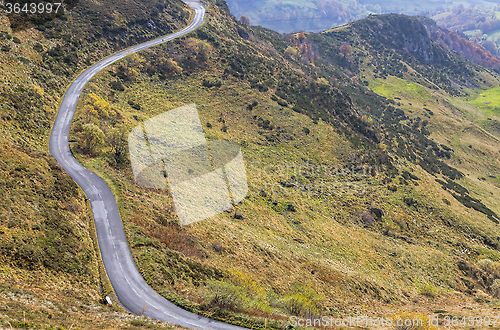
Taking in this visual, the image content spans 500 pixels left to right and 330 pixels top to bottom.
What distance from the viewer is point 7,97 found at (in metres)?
42.4

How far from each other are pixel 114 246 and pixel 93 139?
21.3 m

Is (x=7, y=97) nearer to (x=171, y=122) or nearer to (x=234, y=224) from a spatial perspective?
(x=171, y=122)

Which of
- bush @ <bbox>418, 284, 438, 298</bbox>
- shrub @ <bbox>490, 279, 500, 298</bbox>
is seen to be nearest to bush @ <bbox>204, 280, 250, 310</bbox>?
bush @ <bbox>418, 284, 438, 298</bbox>

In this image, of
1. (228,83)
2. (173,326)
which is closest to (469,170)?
(228,83)

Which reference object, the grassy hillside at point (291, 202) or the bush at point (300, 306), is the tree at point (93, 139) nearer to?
the grassy hillside at point (291, 202)

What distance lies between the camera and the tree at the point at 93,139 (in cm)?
4406

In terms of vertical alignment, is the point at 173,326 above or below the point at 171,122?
below

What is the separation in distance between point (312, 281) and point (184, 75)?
63964 millimetres

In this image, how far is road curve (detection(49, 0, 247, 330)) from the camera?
2411cm

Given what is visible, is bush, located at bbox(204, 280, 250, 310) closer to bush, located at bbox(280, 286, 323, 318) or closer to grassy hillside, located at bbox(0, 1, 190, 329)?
bush, located at bbox(280, 286, 323, 318)

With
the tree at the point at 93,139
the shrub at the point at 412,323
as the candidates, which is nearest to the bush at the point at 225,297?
the shrub at the point at 412,323

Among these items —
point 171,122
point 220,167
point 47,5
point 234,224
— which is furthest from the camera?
point 47,5

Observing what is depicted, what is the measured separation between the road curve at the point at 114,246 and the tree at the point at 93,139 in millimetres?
2717

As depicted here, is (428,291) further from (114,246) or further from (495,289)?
(114,246)
